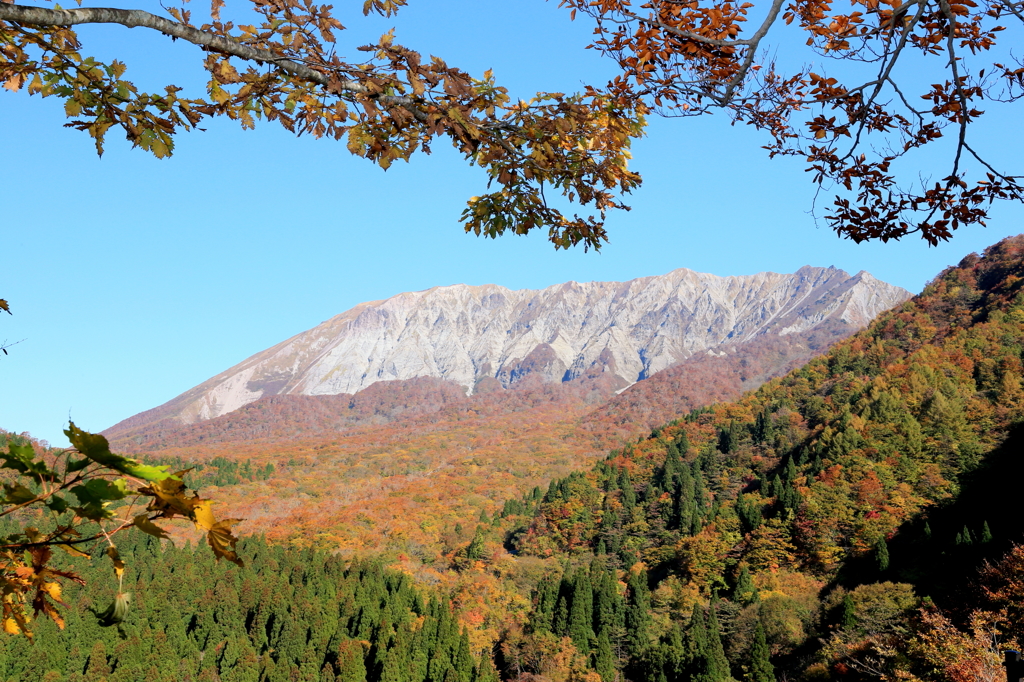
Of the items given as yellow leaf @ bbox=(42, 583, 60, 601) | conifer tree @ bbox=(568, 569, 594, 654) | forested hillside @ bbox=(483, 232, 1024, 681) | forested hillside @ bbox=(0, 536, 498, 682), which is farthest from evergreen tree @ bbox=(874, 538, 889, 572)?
yellow leaf @ bbox=(42, 583, 60, 601)

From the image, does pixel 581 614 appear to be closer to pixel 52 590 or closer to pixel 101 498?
pixel 52 590

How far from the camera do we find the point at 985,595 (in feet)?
88.4

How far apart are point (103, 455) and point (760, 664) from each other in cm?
3597

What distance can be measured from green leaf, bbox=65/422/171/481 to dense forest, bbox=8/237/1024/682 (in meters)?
21.0

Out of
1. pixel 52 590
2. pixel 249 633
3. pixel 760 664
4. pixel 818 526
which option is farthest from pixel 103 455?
pixel 818 526

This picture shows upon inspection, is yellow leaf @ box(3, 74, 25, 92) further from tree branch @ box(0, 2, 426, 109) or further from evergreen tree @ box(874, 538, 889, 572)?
evergreen tree @ box(874, 538, 889, 572)

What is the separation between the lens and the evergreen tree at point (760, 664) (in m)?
31.8

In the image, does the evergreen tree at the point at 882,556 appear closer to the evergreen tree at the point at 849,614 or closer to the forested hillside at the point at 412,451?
the evergreen tree at the point at 849,614

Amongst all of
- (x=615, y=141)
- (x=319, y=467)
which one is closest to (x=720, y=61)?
(x=615, y=141)

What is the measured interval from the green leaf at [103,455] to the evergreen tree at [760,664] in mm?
35596

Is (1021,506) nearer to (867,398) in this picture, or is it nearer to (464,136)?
(867,398)

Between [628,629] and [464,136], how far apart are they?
43.6m

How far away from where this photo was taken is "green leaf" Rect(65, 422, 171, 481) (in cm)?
143

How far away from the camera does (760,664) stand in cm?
3212
